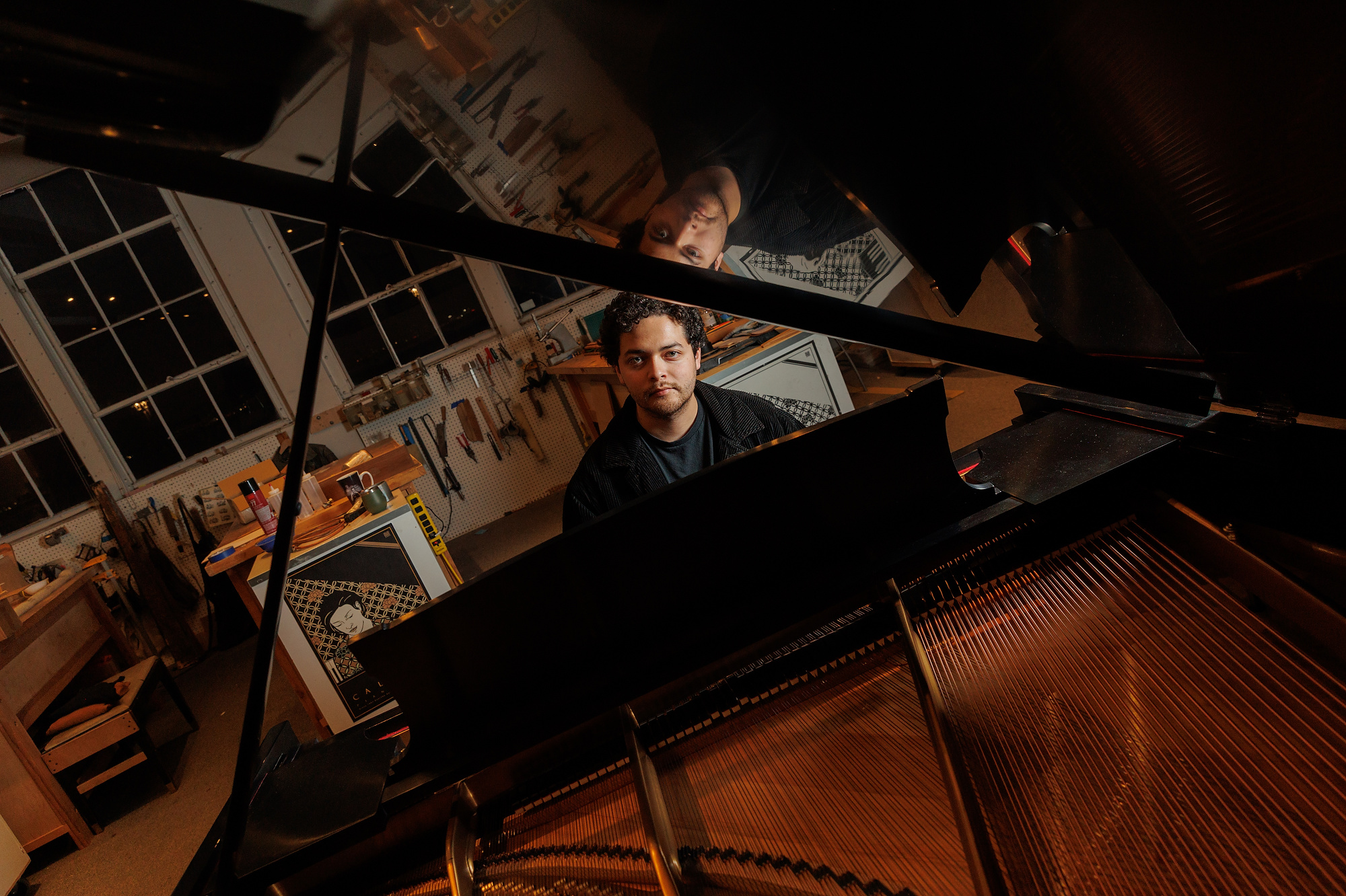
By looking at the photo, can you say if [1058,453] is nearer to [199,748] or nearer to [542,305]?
[199,748]

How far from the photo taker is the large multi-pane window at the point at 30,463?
5.71 m

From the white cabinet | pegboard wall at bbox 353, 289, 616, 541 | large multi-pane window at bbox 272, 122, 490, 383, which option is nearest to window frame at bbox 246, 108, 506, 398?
large multi-pane window at bbox 272, 122, 490, 383

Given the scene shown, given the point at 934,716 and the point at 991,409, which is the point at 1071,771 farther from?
the point at 991,409

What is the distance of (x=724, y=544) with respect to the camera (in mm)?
1097

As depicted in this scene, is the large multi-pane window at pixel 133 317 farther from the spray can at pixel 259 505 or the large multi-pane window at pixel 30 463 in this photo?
the spray can at pixel 259 505

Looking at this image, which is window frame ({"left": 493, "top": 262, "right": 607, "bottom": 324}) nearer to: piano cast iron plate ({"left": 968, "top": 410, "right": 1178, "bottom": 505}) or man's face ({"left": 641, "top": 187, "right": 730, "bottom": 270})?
man's face ({"left": 641, "top": 187, "right": 730, "bottom": 270})

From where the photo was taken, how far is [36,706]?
11.8 feet

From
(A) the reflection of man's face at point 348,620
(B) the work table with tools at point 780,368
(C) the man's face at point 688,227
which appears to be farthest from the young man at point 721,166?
(A) the reflection of man's face at point 348,620

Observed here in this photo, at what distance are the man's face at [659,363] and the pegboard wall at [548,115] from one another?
1.01 m

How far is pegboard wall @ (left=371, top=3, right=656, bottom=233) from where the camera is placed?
93 cm

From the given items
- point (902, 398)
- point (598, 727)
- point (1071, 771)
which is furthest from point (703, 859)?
point (902, 398)

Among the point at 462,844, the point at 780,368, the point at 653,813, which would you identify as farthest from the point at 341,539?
the point at 653,813

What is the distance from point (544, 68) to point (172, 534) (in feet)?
21.4

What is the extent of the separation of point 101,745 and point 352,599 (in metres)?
1.41
